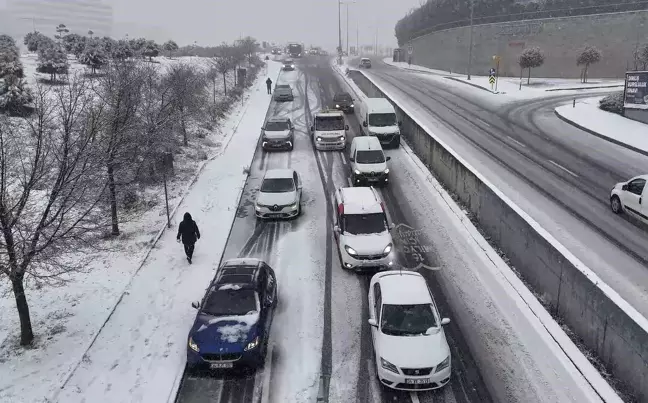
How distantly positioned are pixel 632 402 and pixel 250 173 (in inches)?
748

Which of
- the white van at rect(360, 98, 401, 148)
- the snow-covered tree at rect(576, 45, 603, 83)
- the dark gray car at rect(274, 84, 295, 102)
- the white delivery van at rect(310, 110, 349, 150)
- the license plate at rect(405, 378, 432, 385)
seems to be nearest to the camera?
the license plate at rect(405, 378, 432, 385)

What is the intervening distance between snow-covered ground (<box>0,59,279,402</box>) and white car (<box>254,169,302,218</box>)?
4.79 feet

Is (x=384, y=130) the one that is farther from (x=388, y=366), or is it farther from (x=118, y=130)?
(x=388, y=366)

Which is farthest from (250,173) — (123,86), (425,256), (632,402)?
(632,402)

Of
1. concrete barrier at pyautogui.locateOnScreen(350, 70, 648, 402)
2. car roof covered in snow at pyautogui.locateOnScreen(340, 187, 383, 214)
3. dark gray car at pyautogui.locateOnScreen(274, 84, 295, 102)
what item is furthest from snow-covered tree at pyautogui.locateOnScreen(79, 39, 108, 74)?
concrete barrier at pyautogui.locateOnScreen(350, 70, 648, 402)

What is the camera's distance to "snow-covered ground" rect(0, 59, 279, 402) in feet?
34.0

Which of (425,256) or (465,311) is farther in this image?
(425,256)

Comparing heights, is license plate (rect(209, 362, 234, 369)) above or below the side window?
below

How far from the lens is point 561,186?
2106 cm

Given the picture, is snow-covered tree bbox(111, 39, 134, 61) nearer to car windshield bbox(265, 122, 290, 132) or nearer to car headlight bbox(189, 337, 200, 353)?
car windshield bbox(265, 122, 290, 132)

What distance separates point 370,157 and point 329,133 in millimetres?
6110

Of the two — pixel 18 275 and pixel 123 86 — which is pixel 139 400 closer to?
pixel 18 275

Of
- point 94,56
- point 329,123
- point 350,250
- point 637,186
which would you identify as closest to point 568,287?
point 350,250

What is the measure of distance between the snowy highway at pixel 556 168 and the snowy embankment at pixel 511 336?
87.7 inches
